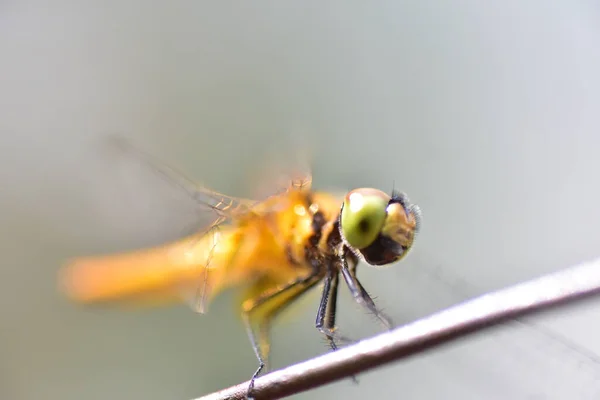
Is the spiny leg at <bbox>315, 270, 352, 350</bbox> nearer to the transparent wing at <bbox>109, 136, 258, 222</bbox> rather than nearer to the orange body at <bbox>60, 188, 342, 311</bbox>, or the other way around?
the orange body at <bbox>60, 188, 342, 311</bbox>

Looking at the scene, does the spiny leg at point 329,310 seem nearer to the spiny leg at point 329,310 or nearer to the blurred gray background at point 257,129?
the spiny leg at point 329,310

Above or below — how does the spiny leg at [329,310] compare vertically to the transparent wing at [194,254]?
below

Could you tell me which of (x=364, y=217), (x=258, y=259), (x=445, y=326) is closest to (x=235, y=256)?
(x=258, y=259)

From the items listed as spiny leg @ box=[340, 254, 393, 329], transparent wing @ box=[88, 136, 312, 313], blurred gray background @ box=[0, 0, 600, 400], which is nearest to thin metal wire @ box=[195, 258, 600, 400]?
spiny leg @ box=[340, 254, 393, 329]

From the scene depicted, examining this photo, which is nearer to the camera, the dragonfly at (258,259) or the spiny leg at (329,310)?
the spiny leg at (329,310)

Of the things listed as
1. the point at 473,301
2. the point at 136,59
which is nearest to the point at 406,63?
the point at 136,59

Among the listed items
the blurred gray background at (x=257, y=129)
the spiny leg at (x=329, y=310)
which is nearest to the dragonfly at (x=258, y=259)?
the spiny leg at (x=329, y=310)

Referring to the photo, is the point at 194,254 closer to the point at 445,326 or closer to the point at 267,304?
the point at 267,304

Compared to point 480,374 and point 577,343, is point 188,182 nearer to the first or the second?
point 480,374
